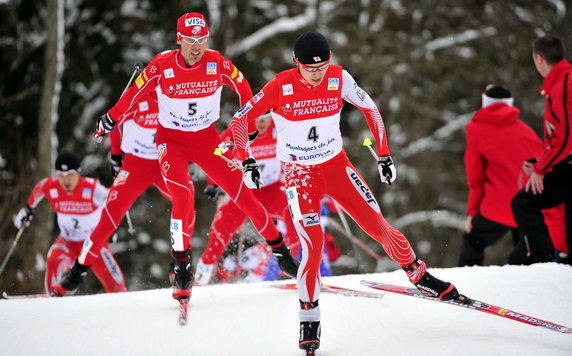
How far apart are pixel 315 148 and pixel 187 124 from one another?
4.43 ft

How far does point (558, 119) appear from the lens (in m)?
6.23

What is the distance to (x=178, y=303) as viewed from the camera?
6.58 metres

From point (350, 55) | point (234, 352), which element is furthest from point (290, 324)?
point (350, 55)

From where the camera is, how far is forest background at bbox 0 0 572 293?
1527 cm

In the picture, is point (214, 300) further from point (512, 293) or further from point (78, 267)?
point (512, 293)

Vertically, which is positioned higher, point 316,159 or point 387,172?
point 316,159

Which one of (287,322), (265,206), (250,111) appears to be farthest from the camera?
(265,206)

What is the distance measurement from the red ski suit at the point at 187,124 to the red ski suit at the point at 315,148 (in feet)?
2.71

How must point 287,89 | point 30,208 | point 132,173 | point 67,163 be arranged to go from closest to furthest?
point 287,89 < point 132,173 < point 67,163 < point 30,208

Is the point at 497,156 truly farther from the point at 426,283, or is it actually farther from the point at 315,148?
the point at 315,148

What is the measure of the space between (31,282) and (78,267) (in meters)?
6.66

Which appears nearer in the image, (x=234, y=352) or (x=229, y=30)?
(x=234, y=352)

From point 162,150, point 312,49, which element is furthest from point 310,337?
point 162,150

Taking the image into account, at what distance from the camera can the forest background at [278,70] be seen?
1527 cm
